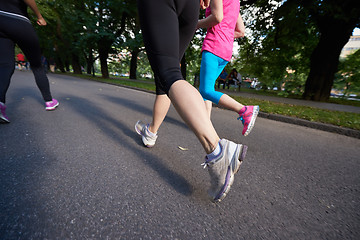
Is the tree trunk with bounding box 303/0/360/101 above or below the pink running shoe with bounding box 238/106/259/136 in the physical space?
above

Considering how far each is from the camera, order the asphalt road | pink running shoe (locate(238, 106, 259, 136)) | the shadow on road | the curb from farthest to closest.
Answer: the curb, pink running shoe (locate(238, 106, 259, 136)), the shadow on road, the asphalt road

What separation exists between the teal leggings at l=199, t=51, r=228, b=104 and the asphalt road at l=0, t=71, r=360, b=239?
694 mm

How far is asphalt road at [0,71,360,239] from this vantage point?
84 centimetres

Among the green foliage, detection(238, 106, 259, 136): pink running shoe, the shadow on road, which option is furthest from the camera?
the green foliage

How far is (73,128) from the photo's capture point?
2.25 metres

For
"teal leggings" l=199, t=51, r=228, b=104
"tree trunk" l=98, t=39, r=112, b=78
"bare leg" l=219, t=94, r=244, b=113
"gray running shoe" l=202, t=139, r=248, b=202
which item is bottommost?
"gray running shoe" l=202, t=139, r=248, b=202

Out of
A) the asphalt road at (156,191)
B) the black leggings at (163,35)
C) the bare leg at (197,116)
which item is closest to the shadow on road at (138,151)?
the asphalt road at (156,191)

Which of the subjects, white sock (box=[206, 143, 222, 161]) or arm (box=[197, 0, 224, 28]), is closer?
white sock (box=[206, 143, 222, 161])

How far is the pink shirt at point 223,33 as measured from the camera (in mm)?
1982

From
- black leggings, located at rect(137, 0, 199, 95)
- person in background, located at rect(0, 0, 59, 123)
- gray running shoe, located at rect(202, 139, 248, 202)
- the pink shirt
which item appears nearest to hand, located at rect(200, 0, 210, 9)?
black leggings, located at rect(137, 0, 199, 95)

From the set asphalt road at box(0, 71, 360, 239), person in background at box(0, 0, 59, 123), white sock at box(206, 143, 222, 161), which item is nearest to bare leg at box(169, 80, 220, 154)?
white sock at box(206, 143, 222, 161)

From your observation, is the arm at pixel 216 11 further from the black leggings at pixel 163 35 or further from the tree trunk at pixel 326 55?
the tree trunk at pixel 326 55

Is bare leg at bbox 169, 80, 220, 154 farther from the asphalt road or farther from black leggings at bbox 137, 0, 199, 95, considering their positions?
the asphalt road

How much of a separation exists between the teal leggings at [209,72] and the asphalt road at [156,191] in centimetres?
69
